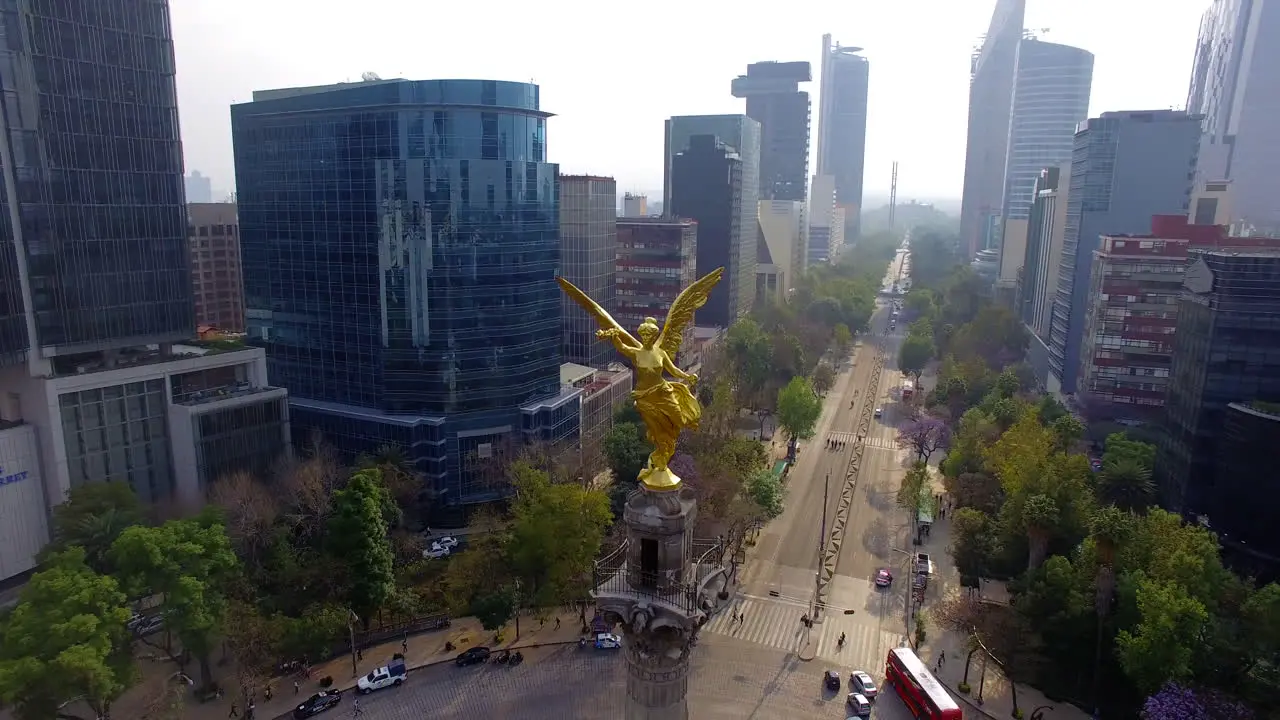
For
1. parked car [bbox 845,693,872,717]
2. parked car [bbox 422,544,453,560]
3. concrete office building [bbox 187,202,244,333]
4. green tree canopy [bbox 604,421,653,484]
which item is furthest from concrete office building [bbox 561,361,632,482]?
concrete office building [bbox 187,202,244,333]

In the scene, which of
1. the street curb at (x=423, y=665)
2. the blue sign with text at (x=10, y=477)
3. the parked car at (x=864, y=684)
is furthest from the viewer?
the blue sign with text at (x=10, y=477)

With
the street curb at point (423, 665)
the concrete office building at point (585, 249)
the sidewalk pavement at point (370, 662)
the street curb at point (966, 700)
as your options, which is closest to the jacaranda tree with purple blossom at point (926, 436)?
the street curb at point (966, 700)

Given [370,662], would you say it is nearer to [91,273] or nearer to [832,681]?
[832,681]

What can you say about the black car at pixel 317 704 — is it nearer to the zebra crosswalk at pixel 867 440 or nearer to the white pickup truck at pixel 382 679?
the white pickup truck at pixel 382 679

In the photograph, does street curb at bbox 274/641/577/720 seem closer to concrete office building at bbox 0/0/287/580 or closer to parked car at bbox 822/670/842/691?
parked car at bbox 822/670/842/691

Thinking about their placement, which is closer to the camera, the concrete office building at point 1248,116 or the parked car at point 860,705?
the parked car at point 860,705

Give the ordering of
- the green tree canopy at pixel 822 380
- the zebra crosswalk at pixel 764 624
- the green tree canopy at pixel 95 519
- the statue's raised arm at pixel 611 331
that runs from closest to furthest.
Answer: the statue's raised arm at pixel 611 331, the green tree canopy at pixel 95 519, the zebra crosswalk at pixel 764 624, the green tree canopy at pixel 822 380

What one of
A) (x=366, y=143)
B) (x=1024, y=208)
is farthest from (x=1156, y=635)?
(x=1024, y=208)

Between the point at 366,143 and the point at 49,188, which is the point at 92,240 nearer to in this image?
the point at 49,188
